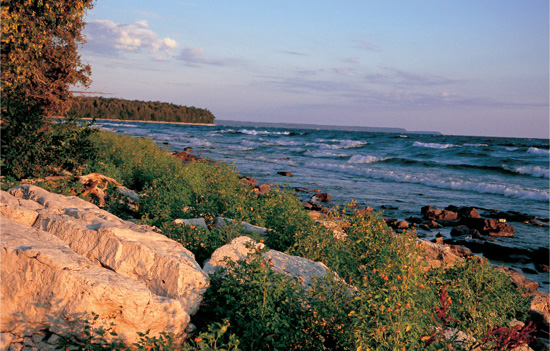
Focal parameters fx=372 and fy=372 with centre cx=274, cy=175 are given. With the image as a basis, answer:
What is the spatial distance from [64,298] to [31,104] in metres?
9.38

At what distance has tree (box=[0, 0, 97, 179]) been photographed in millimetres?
10312

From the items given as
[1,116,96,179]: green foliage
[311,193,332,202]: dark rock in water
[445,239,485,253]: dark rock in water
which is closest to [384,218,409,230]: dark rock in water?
[445,239,485,253]: dark rock in water

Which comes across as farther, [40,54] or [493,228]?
[493,228]

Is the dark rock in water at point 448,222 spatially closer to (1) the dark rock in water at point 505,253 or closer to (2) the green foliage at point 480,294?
(1) the dark rock in water at point 505,253

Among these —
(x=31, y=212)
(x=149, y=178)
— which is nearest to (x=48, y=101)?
(x=149, y=178)

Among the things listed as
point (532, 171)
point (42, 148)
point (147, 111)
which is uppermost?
point (147, 111)

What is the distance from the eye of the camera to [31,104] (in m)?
11.3

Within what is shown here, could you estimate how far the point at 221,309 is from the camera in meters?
4.71

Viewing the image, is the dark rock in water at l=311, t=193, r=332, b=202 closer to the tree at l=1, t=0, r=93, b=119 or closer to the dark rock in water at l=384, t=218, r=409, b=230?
the dark rock in water at l=384, t=218, r=409, b=230

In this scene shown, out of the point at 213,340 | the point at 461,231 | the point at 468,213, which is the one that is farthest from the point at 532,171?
the point at 213,340

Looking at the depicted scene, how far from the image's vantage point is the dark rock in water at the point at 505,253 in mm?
12484

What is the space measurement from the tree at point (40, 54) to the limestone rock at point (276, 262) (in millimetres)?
8294

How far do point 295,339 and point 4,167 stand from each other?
381 inches

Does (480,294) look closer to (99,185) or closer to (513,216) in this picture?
(99,185)
